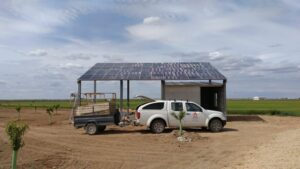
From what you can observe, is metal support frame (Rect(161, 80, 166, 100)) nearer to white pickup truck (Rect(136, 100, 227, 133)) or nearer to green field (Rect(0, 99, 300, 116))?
green field (Rect(0, 99, 300, 116))

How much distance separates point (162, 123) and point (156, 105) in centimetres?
96

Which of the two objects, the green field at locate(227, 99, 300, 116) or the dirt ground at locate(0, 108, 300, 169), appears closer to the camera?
the dirt ground at locate(0, 108, 300, 169)

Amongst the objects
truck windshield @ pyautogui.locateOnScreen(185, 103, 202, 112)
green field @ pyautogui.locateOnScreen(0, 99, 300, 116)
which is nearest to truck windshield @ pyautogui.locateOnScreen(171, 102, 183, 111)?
truck windshield @ pyautogui.locateOnScreen(185, 103, 202, 112)

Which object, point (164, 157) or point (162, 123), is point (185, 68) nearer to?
point (162, 123)

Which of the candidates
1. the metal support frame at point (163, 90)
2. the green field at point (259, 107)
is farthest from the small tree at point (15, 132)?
the metal support frame at point (163, 90)

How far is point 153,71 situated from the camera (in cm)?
3450

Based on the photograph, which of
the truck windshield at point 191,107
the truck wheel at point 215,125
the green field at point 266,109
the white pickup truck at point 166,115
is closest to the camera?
the white pickup truck at point 166,115

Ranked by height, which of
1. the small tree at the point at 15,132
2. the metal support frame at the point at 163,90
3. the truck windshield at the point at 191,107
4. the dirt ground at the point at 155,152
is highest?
the metal support frame at the point at 163,90

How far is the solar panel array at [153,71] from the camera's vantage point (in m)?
32.4

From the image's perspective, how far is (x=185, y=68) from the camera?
118 feet

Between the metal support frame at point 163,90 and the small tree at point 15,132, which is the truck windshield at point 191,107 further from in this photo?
the small tree at point 15,132

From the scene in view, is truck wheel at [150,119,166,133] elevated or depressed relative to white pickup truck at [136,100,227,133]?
depressed

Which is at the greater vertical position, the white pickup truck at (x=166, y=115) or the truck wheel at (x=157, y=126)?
the white pickup truck at (x=166, y=115)

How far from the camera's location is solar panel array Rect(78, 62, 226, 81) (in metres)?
32.4
